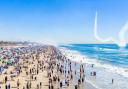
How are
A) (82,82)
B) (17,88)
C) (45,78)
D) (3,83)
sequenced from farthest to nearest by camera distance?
(45,78) → (82,82) → (3,83) → (17,88)

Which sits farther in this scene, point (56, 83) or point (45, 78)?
point (45, 78)

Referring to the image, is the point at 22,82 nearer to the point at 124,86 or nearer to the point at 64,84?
the point at 64,84

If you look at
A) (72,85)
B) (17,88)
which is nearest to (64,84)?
(72,85)

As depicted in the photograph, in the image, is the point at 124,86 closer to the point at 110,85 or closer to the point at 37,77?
the point at 110,85

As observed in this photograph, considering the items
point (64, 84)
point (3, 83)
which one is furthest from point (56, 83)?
point (3, 83)

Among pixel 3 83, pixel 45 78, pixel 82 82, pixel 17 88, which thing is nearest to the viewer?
pixel 17 88

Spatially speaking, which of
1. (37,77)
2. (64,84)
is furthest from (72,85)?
(37,77)

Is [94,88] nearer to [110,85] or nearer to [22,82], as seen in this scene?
[110,85]

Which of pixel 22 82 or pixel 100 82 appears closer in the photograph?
pixel 22 82
